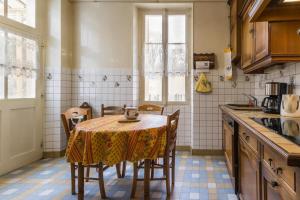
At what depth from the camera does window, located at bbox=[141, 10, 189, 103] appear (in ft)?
14.8

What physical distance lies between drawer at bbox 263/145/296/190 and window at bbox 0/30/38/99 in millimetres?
3062

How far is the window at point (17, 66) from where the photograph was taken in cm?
322

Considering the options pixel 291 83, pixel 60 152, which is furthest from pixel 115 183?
pixel 291 83

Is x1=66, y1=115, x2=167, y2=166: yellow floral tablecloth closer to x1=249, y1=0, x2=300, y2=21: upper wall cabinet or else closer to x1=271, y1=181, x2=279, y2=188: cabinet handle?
x1=271, y1=181, x2=279, y2=188: cabinet handle

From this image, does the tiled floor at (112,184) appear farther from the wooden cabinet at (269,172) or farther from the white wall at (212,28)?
the white wall at (212,28)

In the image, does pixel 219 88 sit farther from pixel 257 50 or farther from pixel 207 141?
pixel 257 50

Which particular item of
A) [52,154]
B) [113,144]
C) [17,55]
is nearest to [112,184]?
[113,144]

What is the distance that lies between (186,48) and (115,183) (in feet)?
8.53

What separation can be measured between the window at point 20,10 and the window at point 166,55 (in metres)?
1.78

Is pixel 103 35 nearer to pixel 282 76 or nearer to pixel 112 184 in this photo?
pixel 112 184

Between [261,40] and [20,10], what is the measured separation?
3.14 metres

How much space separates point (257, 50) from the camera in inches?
102

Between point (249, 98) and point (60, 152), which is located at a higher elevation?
point (249, 98)

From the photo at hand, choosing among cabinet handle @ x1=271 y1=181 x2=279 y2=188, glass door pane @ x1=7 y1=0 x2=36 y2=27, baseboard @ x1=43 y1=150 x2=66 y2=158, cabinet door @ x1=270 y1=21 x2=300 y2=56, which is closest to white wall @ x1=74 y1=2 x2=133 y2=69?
glass door pane @ x1=7 y1=0 x2=36 y2=27
